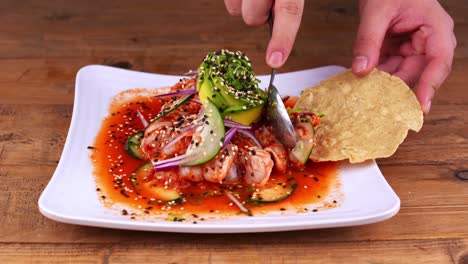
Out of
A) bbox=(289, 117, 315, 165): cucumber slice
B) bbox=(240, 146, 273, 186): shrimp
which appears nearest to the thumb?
bbox=(289, 117, 315, 165): cucumber slice

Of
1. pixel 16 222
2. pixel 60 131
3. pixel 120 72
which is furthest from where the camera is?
pixel 120 72

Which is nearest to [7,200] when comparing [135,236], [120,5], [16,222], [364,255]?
[16,222]

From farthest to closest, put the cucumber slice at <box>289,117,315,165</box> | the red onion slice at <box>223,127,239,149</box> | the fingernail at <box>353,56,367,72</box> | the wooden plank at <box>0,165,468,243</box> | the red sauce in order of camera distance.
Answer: the fingernail at <box>353,56,367,72</box> < the cucumber slice at <box>289,117,315,165</box> < the red onion slice at <box>223,127,239,149</box> < the red sauce < the wooden plank at <box>0,165,468,243</box>

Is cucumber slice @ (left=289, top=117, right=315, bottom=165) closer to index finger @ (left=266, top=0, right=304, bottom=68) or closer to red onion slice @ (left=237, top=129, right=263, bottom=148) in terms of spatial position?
red onion slice @ (left=237, top=129, right=263, bottom=148)

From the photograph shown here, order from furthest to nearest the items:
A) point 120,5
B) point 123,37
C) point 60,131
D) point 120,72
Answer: point 120,5 < point 123,37 < point 120,72 < point 60,131

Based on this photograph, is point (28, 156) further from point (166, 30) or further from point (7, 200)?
point (166, 30)

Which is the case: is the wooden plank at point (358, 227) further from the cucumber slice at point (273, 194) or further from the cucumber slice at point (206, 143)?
the cucumber slice at point (206, 143)
